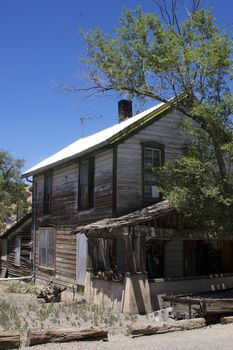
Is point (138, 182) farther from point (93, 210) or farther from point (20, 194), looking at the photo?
point (20, 194)

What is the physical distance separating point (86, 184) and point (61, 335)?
10.4 m

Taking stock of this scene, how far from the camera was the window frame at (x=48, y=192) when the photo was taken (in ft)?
74.9

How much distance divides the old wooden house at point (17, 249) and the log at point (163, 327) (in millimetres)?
15386

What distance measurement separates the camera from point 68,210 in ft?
67.6

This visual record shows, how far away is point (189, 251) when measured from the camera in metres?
18.1

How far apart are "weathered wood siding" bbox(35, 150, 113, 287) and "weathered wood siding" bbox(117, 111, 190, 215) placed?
400mm

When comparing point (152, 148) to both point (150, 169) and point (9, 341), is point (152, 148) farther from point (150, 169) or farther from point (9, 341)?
point (9, 341)

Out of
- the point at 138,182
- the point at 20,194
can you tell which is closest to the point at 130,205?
the point at 138,182

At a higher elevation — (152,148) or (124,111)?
(124,111)

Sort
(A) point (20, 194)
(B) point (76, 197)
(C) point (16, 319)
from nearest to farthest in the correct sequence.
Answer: (C) point (16, 319) < (B) point (76, 197) < (A) point (20, 194)

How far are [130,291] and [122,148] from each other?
18.1 feet

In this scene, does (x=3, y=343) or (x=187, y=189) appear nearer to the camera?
(x=3, y=343)

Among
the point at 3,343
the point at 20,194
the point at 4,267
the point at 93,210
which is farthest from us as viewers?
the point at 20,194

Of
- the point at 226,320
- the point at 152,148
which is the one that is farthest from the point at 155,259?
the point at 226,320
